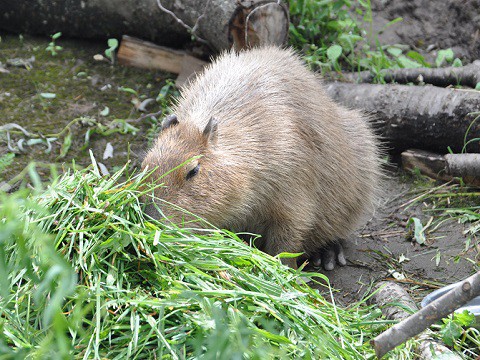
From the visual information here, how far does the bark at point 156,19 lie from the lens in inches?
215

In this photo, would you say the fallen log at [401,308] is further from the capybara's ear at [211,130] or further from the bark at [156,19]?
the bark at [156,19]

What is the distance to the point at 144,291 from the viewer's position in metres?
2.89

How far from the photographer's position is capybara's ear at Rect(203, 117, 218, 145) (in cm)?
376

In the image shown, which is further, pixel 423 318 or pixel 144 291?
pixel 144 291

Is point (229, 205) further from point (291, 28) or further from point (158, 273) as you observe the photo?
point (291, 28)

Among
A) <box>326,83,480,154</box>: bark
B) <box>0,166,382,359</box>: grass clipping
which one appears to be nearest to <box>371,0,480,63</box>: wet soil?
<box>326,83,480,154</box>: bark

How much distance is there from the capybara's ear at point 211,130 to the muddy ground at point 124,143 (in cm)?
51

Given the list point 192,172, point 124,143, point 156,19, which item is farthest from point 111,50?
point 192,172

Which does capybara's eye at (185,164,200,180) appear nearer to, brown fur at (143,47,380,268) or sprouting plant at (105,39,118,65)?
brown fur at (143,47,380,268)

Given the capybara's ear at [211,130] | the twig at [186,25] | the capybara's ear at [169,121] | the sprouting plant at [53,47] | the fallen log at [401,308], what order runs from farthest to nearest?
the sprouting plant at [53,47], the twig at [186,25], the capybara's ear at [169,121], the capybara's ear at [211,130], the fallen log at [401,308]

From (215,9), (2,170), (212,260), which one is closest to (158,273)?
(212,260)

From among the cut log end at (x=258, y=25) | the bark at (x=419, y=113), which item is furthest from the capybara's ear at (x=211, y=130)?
the bark at (x=419, y=113)

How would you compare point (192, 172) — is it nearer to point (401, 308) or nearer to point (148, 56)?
point (401, 308)

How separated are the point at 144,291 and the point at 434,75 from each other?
361cm
